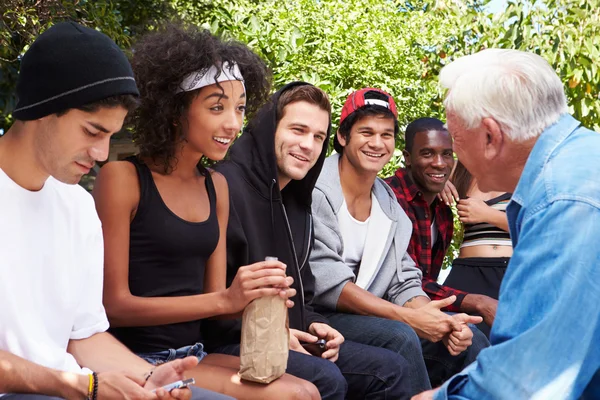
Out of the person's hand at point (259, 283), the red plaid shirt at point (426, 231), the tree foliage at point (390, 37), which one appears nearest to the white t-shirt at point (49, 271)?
the person's hand at point (259, 283)

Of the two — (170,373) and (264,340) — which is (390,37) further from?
(170,373)

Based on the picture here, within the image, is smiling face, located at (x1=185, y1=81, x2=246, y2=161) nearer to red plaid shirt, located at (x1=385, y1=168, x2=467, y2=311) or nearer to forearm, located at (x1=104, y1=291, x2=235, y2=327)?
forearm, located at (x1=104, y1=291, x2=235, y2=327)

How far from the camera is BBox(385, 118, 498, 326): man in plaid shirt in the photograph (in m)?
5.35

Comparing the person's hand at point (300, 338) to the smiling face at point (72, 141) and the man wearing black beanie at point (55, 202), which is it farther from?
the smiling face at point (72, 141)

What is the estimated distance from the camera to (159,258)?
345 cm

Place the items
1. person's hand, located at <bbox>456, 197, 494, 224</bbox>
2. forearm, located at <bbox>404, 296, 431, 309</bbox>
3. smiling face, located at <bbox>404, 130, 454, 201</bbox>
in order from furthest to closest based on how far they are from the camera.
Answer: smiling face, located at <bbox>404, 130, 454, 201</bbox>, person's hand, located at <bbox>456, 197, 494, 224</bbox>, forearm, located at <bbox>404, 296, 431, 309</bbox>

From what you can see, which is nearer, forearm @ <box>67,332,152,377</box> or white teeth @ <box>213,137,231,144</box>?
forearm @ <box>67,332,152,377</box>

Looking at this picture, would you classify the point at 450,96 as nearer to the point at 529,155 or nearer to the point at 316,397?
the point at 529,155

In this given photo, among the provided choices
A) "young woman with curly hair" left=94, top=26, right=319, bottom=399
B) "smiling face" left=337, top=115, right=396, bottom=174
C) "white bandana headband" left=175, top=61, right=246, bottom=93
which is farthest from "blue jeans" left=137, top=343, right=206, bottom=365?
"smiling face" left=337, top=115, right=396, bottom=174

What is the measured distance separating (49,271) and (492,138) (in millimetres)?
1483

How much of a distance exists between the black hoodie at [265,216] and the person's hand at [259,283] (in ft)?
1.83

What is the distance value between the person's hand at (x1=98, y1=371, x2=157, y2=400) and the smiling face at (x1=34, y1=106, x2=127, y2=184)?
65 centimetres

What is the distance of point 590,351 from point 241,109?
1954 millimetres

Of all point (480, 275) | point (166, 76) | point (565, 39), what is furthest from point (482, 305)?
point (565, 39)
